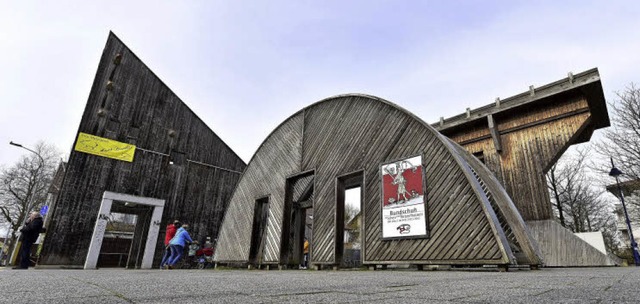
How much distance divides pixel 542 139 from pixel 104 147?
21.7m

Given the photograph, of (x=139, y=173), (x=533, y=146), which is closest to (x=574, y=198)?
(x=533, y=146)

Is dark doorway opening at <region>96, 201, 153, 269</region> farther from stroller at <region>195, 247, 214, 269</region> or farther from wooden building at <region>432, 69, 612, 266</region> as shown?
wooden building at <region>432, 69, 612, 266</region>

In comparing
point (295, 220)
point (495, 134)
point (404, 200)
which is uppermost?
point (495, 134)

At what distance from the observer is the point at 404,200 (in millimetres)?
9391

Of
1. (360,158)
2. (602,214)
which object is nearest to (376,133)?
(360,158)

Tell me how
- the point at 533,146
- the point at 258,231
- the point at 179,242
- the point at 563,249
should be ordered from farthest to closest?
1. the point at 258,231
2. the point at 533,146
3. the point at 179,242
4. the point at 563,249

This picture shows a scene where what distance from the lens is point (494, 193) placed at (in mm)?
9102

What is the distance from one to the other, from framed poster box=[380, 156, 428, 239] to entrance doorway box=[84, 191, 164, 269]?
14.2 metres

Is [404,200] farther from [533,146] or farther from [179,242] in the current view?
[179,242]

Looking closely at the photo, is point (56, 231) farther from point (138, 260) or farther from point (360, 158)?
point (360, 158)

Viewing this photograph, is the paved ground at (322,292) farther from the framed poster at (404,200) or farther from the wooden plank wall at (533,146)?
the wooden plank wall at (533,146)

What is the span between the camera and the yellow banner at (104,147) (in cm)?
1648

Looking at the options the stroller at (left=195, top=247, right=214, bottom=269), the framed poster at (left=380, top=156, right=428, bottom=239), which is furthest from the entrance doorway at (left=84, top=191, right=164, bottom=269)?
the framed poster at (left=380, top=156, right=428, bottom=239)

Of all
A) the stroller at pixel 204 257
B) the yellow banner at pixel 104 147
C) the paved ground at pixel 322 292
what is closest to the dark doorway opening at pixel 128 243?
the yellow banner at pixel 104 147
